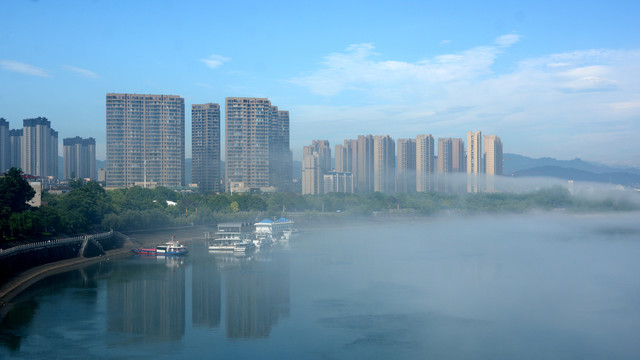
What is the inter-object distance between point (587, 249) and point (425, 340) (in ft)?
36.3

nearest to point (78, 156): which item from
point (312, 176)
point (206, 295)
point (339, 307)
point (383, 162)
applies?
point (312, 176)

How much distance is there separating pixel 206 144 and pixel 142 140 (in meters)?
3.70

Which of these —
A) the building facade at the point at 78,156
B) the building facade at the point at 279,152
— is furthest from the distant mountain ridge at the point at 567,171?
the building facade at the point at 279,152

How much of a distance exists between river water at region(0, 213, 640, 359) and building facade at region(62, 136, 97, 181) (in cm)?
3419

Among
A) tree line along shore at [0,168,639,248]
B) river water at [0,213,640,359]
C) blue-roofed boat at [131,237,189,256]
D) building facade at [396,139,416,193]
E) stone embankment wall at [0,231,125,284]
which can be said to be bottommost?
river water at [0,213,640,359]

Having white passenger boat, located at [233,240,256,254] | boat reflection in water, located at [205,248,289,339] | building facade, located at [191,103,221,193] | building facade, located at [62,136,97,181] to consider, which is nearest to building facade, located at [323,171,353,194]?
building facade, located at [191,103,221,193]

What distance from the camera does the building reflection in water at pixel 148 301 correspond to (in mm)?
6953

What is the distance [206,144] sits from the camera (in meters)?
31.0

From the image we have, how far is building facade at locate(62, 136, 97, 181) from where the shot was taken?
44.6 metres

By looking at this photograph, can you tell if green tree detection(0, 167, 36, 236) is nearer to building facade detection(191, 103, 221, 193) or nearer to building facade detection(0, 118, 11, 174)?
building facade detection(191, 103, 221, 193)

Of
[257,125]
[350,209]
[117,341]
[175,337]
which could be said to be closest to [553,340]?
[175,337]

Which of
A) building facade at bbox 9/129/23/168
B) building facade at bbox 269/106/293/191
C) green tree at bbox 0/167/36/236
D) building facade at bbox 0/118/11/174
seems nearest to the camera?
green tree at bbox 0/167/36/236

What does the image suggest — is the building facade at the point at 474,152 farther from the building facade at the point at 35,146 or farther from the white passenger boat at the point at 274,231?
the building facade at the point at 35,146

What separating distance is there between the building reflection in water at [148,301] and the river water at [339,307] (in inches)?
1.0
